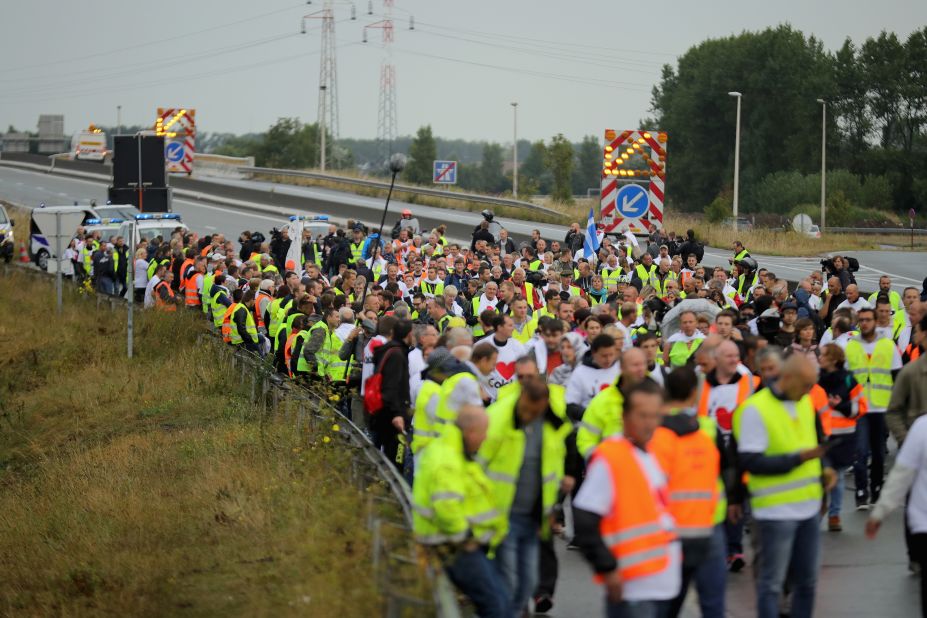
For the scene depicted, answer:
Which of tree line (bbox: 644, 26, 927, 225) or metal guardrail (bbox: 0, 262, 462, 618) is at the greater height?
tree line (bbox: 644, 26, 927, 225)

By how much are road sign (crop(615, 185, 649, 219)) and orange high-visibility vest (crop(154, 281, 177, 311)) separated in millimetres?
8351

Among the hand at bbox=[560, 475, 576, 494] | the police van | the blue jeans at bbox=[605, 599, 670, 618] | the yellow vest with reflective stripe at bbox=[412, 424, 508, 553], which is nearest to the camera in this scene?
the blue jeans at bbox=[605, 599, 670, 618]

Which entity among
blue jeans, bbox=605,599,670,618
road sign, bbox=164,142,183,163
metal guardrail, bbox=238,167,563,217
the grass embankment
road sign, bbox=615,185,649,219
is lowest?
the grass embankment

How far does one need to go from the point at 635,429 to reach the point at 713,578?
1.82 metres

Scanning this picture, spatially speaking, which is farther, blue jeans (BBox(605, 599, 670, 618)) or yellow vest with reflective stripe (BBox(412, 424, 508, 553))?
yellow vest with reflective stripe (BBox(412, 424, 508, 553))

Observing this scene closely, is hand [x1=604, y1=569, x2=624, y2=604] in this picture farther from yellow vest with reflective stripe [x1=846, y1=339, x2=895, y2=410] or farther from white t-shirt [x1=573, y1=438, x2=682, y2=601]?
yellow vest with reflective stripe [x1=846, y1=339, x2=895, y2=410]

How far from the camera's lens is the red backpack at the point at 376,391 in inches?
498

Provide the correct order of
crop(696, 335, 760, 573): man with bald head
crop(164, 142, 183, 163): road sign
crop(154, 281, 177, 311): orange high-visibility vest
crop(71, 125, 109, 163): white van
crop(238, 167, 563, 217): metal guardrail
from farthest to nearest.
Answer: crop(71, 125, 109, 163): white van → crop(238, 167, 563, 217): metal guardrail → crop(164, 142, 183, 163): road sign → crop(154, 281, 177, 311): orange high-visibility vest → crop(696, 335, 760, 573): man with bald head

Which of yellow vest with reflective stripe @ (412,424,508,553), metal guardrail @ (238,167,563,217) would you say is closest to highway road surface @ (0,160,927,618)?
metal guardrail @ (238,167,563,217)

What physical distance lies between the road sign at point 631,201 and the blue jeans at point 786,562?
15.5 metres

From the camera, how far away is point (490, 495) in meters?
8.43

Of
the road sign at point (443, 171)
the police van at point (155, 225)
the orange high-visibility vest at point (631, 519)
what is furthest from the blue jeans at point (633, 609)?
the road sign at point (443, 171)

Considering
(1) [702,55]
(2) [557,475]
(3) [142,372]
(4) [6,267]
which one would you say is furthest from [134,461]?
(1) [702,55]

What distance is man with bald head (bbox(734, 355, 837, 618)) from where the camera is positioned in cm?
850
